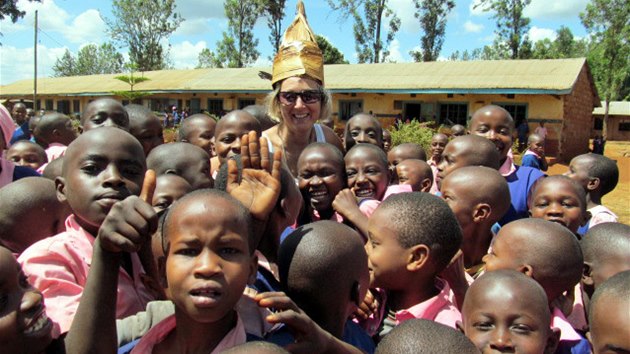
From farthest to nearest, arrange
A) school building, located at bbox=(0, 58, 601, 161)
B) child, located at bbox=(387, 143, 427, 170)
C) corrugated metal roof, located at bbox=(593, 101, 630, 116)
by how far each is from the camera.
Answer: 1. corrugated metal roof, located at bbox=(593, 101, 630, 116)
2. school building, located at bbox=(0, 58, 601, 161)
3. child, located at bbox=(387, 143, 427, 170)

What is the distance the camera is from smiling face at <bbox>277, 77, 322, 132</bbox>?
3275mm

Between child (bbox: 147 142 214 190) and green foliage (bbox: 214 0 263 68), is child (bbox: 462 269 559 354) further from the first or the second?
green foliage (bbox: 214 0 263 68)

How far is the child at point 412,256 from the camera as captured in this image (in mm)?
1966

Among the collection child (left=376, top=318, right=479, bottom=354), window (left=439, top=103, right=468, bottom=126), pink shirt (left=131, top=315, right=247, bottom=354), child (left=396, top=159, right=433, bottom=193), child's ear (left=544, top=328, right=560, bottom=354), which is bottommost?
child's ear (left=544, top=328, right=560, bottom=354)

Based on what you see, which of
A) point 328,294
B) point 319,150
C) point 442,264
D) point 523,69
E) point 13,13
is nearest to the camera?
point 328,294

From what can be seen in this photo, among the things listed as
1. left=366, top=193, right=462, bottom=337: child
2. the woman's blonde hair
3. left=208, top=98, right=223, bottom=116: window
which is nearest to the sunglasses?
the woman's blonde hair

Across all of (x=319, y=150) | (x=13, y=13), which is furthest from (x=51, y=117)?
(x=13, y=13)

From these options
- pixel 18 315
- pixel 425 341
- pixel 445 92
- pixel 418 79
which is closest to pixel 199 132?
pixel 18 315

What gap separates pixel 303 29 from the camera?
11.5ft

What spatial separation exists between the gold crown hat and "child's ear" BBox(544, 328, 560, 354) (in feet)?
7.01

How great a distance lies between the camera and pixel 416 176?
151 inches

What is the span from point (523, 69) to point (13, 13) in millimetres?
25244

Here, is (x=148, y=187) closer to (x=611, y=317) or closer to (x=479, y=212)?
(x=611, y=317)

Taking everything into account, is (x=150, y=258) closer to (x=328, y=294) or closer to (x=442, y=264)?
(x=328, y=294)
